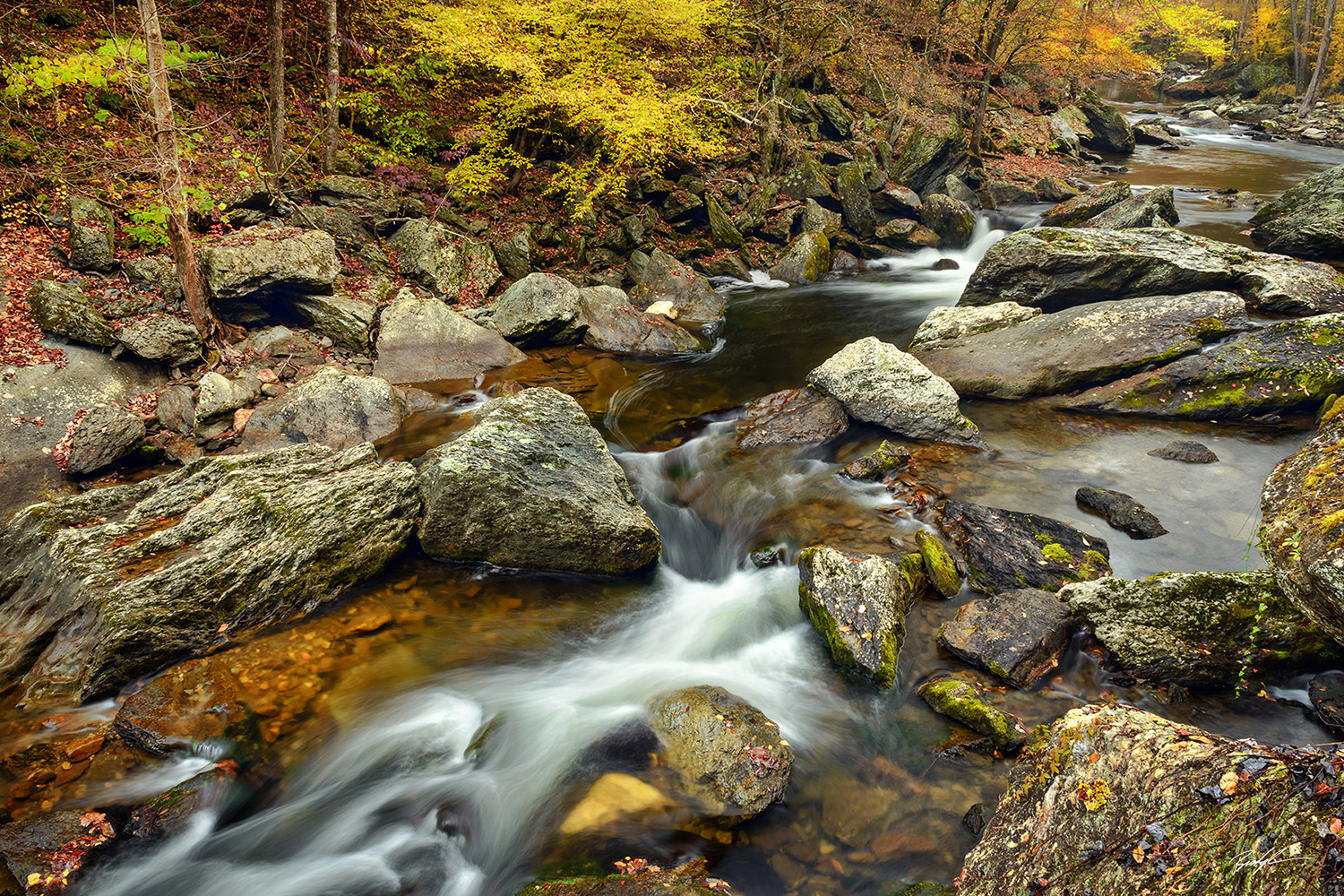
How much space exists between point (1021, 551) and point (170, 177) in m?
11.9

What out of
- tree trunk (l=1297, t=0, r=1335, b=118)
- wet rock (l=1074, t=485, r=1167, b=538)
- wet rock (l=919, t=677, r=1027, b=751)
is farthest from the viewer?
tree trunk (l=1297, t=0, r=1335, b=118)

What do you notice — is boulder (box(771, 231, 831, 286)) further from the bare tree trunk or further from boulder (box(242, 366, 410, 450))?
boulder (box(242, 366, 410, 450))

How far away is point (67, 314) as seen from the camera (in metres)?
8.67

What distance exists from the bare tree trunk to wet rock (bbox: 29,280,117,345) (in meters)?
6.00

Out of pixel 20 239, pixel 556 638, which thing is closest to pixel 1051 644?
pixel 556 638

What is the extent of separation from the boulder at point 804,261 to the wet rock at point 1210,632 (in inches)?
520

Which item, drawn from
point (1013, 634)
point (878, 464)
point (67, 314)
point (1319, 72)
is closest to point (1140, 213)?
point (878, 464)

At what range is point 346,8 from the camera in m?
14.9

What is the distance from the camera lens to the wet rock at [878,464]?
27.9 ft

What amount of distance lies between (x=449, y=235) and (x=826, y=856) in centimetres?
1354

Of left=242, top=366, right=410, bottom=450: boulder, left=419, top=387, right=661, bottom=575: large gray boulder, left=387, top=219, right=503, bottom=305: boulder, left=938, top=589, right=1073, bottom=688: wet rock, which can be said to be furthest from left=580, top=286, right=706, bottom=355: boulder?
left=938, top=589, right=1073, bottom=688: wet rock

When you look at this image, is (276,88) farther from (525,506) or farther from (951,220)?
(951,220)

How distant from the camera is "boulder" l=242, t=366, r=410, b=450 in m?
8.83

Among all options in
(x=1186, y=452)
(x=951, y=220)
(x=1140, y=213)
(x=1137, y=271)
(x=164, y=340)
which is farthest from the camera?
(x=951, y=220)
